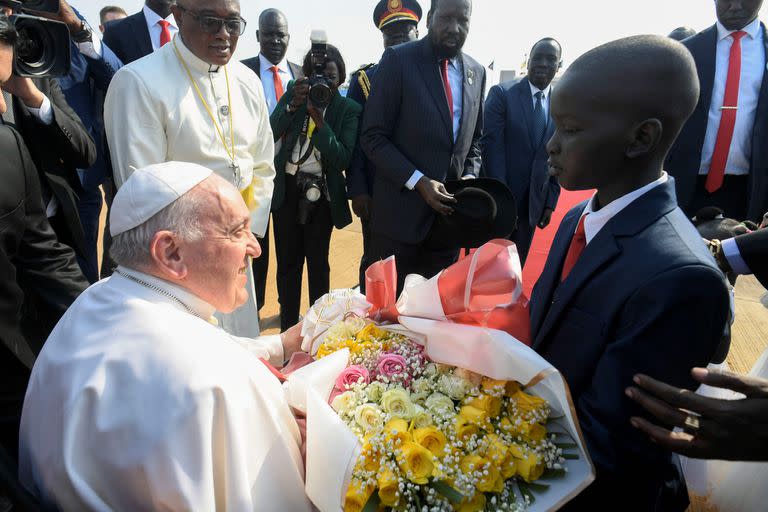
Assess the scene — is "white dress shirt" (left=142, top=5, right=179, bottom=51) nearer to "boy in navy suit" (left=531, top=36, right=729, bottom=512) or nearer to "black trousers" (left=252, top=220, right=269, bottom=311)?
"black trousers" (left=252, top=220, right=269, bottom=311)

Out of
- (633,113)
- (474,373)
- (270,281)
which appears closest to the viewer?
(633,113)

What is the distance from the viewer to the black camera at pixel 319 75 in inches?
160

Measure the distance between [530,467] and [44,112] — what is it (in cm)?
304

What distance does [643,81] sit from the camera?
1.52 metres

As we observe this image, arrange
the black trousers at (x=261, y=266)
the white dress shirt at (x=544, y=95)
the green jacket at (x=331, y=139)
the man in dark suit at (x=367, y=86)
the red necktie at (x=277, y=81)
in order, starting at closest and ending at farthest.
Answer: the green jacket at (x=331, y=139)
the man in dark suit at (x=367, y=86)
the black trousers at (x=261, y=266)
the white dress shirt at (x=544, y=95)
the red necktie at (x=277, y=81)

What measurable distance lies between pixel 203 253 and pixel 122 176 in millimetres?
1683

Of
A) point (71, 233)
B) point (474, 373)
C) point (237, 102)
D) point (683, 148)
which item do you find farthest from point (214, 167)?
point (683, 148)

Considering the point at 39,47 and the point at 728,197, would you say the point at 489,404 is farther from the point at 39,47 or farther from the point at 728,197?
the point at 728,197

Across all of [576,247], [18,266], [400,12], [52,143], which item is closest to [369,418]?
[576,247]

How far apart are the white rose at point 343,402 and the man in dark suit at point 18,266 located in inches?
58.0

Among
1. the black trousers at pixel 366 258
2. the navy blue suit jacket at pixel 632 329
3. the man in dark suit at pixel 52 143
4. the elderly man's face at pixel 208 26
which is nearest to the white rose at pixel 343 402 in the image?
the navy blue suit jacket at pixel 632 329

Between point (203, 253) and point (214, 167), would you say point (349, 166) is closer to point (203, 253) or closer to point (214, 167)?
point (214, 167)

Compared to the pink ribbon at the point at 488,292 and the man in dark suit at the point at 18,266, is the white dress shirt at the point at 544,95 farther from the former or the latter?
the man in dark suit at the point at 18,266

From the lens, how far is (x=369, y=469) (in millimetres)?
1461
